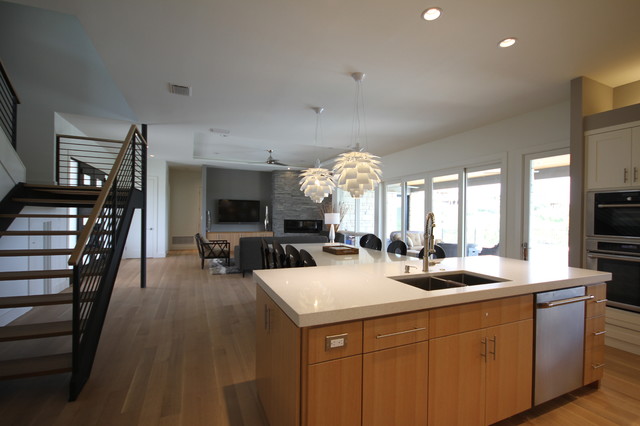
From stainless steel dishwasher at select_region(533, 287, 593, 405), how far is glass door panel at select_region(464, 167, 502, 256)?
2734 millimetres

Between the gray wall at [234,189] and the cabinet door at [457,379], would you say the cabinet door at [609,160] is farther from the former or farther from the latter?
the gray wall at [234,189]

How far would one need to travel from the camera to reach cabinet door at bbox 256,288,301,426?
1353 millimetres

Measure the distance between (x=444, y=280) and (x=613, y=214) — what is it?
222 centimetres

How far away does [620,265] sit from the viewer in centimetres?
292

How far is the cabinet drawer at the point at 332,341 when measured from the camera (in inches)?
50.9

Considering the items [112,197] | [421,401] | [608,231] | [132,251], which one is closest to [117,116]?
[112,197]

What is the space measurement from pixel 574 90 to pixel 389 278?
3.17 m

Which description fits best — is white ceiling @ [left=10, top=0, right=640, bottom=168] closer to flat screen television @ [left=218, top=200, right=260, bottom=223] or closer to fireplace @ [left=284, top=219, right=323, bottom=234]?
flat screen television @ [left=218, top=200, right=260, bottom=223]

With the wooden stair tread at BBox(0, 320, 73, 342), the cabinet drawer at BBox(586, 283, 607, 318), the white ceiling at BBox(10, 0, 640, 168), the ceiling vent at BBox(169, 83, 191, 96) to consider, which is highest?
the ceiling vent at BBox(169, 83, 191, 96)

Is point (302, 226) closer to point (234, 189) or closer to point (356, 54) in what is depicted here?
point (234, 189)


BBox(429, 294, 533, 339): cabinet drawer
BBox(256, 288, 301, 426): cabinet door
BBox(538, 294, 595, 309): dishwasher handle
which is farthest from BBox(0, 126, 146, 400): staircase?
BBox(538, 294, 595, 309): dishwasher handle

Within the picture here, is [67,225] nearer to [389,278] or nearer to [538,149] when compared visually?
[389,278]

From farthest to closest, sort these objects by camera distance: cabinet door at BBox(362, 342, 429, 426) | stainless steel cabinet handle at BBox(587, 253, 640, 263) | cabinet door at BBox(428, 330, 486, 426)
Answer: stainless steel cabinet handle at BBox(587, 253, 640, 263) → cabinet door at BBox(428, 330, 486, 426) → cabinet door at BBox(362, 342, 429, 426)

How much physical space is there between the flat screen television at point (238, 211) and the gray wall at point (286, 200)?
701mm
